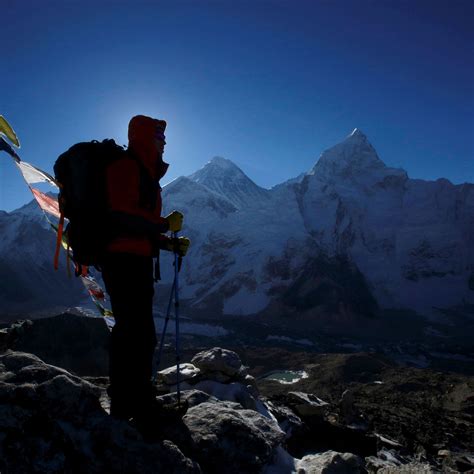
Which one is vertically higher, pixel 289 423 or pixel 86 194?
pixel 86 194

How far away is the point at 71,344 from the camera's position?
17328 millimetres

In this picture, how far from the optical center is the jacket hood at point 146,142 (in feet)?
12.1

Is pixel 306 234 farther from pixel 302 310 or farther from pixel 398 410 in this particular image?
pixel 398 410

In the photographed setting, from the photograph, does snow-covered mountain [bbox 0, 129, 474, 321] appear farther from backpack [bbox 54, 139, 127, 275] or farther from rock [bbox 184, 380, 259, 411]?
backpack [bbox 54, 139, 127, 275]

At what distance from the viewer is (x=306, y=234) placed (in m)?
114

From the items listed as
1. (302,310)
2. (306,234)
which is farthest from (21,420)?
(306,234)

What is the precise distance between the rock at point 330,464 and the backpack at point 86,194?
2750 mm

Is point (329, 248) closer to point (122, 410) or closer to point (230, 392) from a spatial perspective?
point (230, 392)

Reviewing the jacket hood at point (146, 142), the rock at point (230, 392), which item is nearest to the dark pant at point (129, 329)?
the jacket hood at point (146, 142)

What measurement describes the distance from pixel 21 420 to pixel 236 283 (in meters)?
104

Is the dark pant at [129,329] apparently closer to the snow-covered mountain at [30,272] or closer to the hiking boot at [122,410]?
the hiking boot at [122,410]

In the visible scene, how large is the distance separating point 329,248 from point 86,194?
391 feet

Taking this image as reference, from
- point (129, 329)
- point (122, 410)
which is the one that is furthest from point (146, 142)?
point (122, 410)

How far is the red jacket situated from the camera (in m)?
3.36
